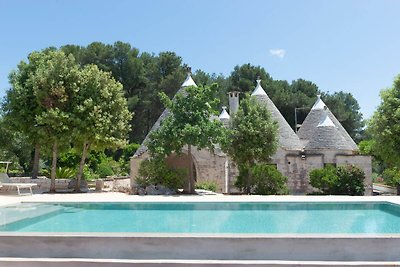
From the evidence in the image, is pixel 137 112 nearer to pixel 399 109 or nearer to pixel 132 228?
pixel 399 109

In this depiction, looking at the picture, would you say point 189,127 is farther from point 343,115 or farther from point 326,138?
point 343,115

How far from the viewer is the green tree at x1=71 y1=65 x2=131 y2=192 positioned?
1900cm

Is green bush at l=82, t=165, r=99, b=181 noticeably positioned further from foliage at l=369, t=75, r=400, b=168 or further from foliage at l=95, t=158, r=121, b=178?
foliage at l=369, t=75, r=400, b=168

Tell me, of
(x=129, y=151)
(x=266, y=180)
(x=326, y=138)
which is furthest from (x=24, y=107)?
(x=129, y=151)

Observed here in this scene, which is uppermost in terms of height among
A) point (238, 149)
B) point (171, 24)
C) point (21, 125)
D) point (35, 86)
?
point (171, 24)

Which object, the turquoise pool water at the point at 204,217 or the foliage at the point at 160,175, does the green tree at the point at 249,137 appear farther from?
the turquoise pool water at the point at 204,217

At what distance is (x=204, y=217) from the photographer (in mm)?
11898

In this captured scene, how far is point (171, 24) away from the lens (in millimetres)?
22828

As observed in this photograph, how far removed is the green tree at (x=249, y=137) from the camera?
19.0 m

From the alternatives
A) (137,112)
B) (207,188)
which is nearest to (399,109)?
(207,188)

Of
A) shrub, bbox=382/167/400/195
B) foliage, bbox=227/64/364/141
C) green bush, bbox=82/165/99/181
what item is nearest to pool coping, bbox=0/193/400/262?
shrub, bbox=382/167/400/195

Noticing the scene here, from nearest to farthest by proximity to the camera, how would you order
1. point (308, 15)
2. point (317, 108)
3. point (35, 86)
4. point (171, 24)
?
point (308, 15) < point (35, 86) < point (171, 24) < point (317, 108)

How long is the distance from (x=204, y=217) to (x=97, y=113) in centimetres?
929

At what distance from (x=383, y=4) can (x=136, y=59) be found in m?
34.9
